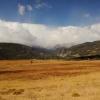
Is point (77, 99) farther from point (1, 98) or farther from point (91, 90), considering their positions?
point (1, 98)

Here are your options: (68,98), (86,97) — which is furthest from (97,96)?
(68,98)

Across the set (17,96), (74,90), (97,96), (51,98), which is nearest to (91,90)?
(74,90)

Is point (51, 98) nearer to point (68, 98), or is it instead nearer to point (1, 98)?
point (68, 98)

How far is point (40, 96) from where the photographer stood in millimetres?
24656

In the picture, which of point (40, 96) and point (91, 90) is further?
point (91, 90)

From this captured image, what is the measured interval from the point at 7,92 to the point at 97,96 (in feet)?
32.5

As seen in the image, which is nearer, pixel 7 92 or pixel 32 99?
pixel 32 99

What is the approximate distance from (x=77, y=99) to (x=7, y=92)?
28.2 feet

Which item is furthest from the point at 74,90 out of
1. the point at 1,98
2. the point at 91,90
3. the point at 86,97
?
the point at 1,98

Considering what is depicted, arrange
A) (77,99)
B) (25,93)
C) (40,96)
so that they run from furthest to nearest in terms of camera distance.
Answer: (25,93) < (40,96) < (77,99)

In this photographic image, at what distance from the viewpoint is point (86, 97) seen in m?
23.8

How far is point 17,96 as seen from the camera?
25.2 metres

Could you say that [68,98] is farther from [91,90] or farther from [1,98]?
[1,98]

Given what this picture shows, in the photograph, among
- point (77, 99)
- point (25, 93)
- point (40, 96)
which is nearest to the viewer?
point (77, 99)
